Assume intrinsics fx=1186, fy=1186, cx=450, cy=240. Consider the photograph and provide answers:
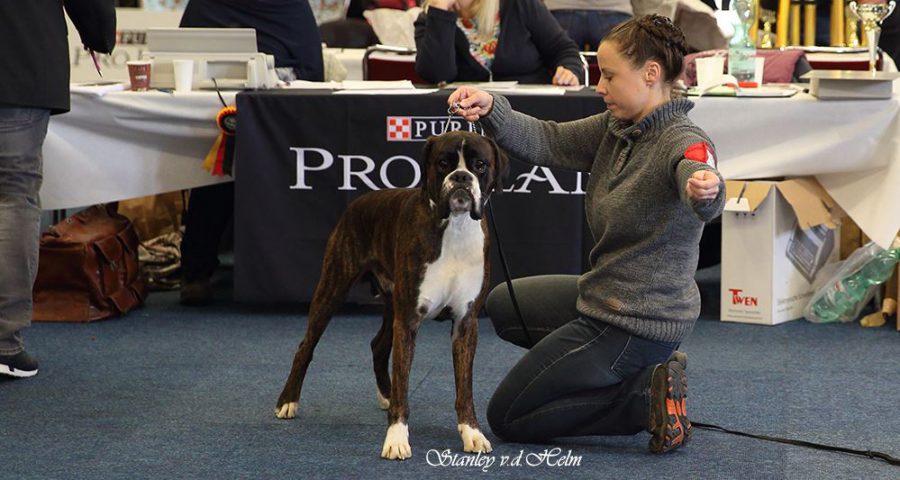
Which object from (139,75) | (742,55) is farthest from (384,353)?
(742,55)

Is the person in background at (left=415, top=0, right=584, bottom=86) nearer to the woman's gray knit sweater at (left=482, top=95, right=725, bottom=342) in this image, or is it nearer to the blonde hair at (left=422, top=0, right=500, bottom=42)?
the blonde hair at (left=422, top=0, right=500, bottom=42)

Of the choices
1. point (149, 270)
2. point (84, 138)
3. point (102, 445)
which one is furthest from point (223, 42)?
point (102, 445)

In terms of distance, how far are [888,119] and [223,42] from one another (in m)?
2.52

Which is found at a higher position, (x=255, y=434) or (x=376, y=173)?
(x=376, y=173)

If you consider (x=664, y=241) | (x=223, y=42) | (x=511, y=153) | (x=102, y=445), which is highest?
(x=223, y=42)

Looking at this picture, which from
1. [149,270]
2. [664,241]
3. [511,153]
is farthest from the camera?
[149,270]

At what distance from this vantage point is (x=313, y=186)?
175 inches

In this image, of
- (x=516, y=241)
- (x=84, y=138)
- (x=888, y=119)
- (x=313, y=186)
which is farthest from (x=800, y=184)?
(x=84, y=138)

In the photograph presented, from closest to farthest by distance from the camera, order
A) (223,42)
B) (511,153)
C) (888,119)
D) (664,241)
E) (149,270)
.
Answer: (664,241), (511,153), (888,119), (223,42), (149,270)

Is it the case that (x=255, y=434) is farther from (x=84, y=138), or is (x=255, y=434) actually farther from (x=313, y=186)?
(x=84, y=138)

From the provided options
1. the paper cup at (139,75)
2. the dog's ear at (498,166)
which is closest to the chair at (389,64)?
the paper cup at (139,75)

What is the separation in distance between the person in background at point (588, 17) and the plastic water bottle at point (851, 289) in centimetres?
197

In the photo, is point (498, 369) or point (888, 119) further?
point (888, 119)

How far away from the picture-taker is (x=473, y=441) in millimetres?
2859
